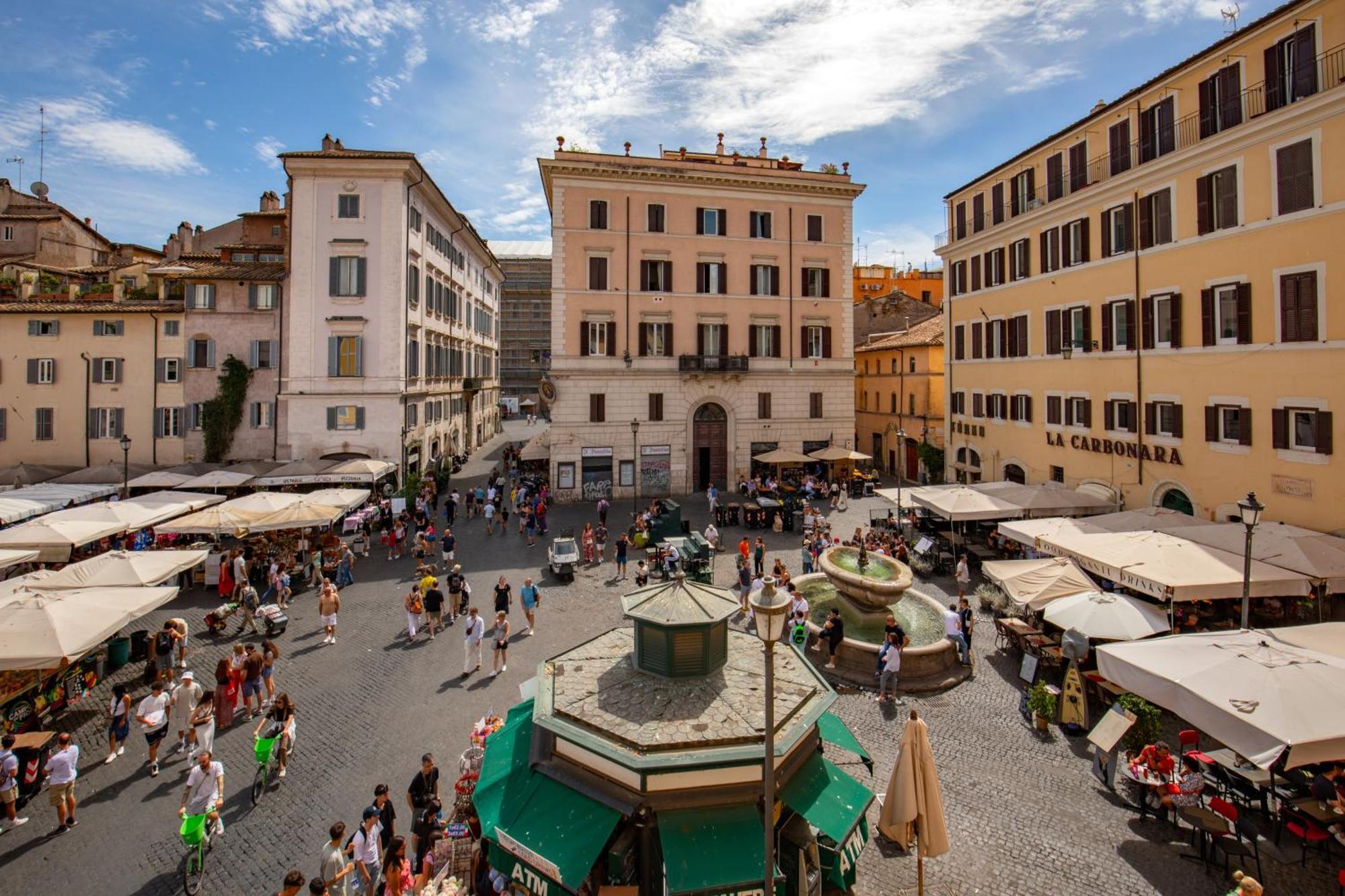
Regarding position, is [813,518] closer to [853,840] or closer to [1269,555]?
[1269,555]

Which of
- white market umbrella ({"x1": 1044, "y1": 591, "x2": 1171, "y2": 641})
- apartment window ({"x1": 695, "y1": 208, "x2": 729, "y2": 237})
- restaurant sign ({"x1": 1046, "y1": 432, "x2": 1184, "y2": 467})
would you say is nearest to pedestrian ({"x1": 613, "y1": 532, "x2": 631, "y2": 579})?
white market umbrella ({"x1": 1044, "y1": 591, "x2": 1171, "y2": 641})

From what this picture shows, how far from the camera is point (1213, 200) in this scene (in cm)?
1806

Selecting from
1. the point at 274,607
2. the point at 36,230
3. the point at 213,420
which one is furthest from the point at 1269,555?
the point at 36,230

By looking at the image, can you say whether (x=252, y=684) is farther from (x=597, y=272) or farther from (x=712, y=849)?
(x=597, y=272)

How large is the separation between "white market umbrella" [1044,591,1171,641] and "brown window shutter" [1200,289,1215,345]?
414 inches

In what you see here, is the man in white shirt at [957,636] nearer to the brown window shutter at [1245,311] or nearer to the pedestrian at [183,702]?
the brown window shutter at [1245,311]

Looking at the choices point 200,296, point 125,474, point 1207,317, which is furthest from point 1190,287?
point 200,296

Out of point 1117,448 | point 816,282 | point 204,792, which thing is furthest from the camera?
point 816,282

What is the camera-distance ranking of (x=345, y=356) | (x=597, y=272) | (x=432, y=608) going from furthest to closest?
(x=597, y=272), (x=345, y=356), (x=432, y=608)

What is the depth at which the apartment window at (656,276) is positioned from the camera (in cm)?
3091

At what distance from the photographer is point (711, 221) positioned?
Result: 31.9 metres

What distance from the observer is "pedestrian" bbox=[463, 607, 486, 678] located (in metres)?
12.7

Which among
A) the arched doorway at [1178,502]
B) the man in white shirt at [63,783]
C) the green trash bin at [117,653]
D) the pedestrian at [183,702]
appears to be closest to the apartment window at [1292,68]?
the arched doorway at [1178,502]

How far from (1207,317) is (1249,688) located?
1485cm
